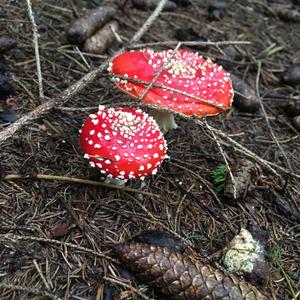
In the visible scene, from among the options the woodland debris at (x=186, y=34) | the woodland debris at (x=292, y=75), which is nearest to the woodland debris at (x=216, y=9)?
the woodland debris at (x=186, y=34)

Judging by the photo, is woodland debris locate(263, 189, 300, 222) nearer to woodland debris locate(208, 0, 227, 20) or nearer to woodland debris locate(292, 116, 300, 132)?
woodland debris locate(292, 116, 300, 132)

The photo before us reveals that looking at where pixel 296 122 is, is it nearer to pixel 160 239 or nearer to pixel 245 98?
pixel 245 98

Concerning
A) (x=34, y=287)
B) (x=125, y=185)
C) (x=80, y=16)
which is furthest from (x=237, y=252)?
(x=80, y=16)

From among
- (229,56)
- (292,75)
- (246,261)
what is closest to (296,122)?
(292,75)

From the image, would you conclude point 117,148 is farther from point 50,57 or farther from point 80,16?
point 80,16

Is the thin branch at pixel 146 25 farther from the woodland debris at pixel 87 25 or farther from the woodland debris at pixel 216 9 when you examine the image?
the woodland debris at pixel 216 9
